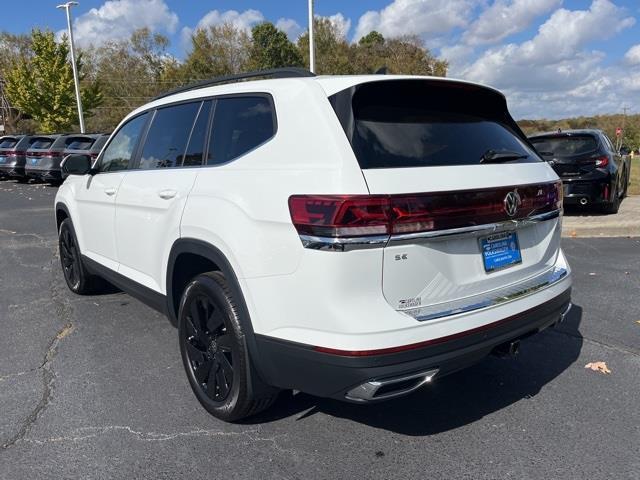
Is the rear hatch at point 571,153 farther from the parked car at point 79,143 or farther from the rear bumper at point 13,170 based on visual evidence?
the rear bumper at point 13,170

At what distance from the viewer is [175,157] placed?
11.8 feet

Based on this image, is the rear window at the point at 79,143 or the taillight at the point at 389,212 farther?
the rear window at the point at 79,143

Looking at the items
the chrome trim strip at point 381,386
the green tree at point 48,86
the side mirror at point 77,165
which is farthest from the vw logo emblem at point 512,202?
the green tree at point 48,86

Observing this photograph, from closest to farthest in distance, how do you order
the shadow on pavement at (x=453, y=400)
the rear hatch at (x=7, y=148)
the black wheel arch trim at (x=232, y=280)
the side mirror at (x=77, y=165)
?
1. the black wheel arch trim at (x=232, y=280)
2. the shadow on pavement at (x=453, y=400)
3. the side mirror at (x=77, y=165)
4. the rear hatch at (x=7, y=148)

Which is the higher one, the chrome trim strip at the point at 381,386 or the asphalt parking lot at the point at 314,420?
the chrome trim strip at the point at 381,386

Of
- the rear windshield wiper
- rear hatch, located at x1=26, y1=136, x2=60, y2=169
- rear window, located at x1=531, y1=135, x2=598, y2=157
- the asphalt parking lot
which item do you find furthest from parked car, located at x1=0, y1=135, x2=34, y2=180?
the rear windshield wiper

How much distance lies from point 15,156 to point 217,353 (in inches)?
831

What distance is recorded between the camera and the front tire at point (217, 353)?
2.81 m

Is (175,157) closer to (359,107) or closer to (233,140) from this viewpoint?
(233,140)

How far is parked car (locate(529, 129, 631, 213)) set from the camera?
938cm

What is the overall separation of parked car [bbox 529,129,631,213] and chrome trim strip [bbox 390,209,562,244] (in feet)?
22.6

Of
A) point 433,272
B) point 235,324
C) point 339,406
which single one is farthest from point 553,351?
point 235,324

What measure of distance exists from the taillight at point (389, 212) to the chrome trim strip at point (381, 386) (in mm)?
632

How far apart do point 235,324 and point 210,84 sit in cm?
173
